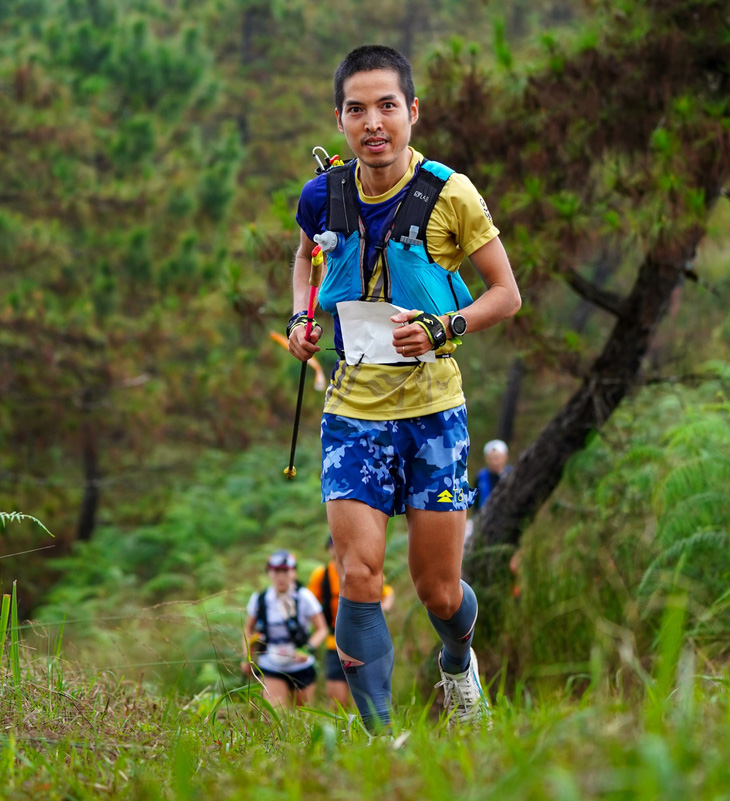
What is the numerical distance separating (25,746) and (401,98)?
7.99ft

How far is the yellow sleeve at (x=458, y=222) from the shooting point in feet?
11.5

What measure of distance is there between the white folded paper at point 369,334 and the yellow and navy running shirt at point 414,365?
0.03m

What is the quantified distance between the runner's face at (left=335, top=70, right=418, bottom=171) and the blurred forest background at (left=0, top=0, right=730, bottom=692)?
169 centimetres

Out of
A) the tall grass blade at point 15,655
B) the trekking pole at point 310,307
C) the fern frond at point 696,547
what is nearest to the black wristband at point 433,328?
the trekking pole at point 310,307

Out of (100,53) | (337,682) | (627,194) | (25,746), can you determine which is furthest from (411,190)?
(100,53)

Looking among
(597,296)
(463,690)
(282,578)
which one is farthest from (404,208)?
(282,578)

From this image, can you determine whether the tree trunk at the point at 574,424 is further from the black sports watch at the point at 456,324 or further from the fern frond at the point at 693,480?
the black sports watch at the point at 456,324

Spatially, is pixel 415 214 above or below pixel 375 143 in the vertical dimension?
below

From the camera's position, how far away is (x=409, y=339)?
10.7ft

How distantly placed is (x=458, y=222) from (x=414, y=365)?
54 centimetres

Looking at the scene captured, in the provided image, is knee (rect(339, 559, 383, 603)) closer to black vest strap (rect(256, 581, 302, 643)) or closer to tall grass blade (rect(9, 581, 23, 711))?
tall grass blade (rect(9, 581, 23, 711))

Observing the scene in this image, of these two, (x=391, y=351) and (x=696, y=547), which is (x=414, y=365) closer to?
(x=391, y=351)

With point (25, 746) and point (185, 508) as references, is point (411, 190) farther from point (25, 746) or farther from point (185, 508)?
point (185, 508)

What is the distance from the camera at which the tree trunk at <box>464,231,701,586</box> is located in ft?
22.5
